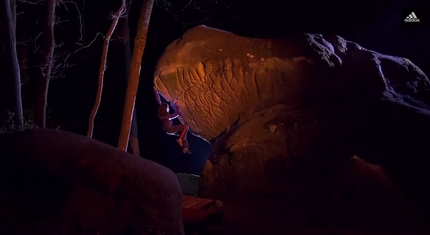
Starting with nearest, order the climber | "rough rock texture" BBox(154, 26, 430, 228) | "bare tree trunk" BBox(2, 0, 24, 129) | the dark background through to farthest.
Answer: "rough rock texture" BBox(154, 26, 430, 228) → "bare tree trunk" BBox(2, 0, 24, 129) → the climber → the dark background

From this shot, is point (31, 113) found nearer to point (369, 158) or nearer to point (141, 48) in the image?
point (141, 48)

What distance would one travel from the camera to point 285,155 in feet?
22.0

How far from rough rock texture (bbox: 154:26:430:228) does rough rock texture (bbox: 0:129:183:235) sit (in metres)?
2.80

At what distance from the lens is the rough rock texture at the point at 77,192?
11.8 feet

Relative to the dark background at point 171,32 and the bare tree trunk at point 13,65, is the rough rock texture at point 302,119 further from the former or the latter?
the dark background at point 171,32

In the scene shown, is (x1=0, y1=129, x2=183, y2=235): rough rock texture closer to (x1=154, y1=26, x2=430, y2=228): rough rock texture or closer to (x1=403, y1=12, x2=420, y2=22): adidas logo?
(x1=154, y1=26, x2=430, y2=228): rough rock texture

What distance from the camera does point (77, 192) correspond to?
145 inches

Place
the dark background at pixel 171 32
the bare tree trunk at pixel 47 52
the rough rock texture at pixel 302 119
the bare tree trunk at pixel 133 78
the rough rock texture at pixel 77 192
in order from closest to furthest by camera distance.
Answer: the rough rock texture at pixel 77 192, the rough rock texture at pixel 302 119, the bare tree trunk at pixel 47 52, the bare tree trunk at pixel 133 78, the dark background at pixel 171 32

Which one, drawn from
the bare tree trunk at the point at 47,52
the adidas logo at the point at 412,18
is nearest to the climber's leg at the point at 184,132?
the bare tree trunk at the point at 47,52

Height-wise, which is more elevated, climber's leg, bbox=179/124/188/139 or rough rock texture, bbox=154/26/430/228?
rough rock texture, bbox=154/26/430/228

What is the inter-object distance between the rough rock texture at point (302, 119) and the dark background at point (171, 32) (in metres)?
4.07

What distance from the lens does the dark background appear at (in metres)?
13.9

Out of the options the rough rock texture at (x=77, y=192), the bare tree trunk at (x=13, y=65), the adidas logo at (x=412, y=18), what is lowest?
the rough rock texture at (x=77, y=192)

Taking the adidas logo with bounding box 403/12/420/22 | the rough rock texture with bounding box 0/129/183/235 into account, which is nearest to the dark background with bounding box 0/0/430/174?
the adidas logo with bounding box 403/12/420/22
